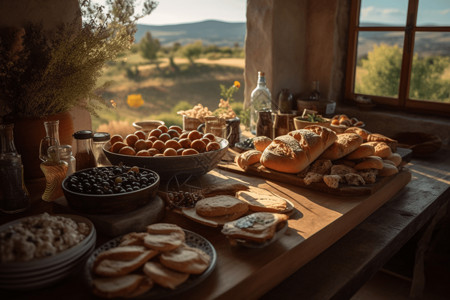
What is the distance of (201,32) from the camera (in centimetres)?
769

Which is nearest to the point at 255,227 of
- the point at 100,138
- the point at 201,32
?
the point at 100,138

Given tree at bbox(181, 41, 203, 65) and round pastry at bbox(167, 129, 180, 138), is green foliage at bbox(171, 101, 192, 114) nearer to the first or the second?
tree at bbox(181, 41, 203, 65)

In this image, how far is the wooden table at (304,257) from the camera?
94 cm

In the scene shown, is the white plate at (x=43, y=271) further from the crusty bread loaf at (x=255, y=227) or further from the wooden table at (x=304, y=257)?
the crusty bread loaf at (x=255, y=227)

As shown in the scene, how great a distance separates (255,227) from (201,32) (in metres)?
7.08

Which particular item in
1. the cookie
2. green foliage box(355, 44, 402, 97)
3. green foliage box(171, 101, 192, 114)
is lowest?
green foliage box(171, 101, 192, 114)

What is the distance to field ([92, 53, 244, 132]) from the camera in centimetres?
868

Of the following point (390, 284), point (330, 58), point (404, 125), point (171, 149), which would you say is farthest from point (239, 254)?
point (330, 58)

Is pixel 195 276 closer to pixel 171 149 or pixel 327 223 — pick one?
pixel 327 223

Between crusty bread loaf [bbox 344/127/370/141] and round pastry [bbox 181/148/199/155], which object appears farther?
crusty bread loaf [bbox 344/127/370/141]

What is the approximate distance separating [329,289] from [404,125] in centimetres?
188

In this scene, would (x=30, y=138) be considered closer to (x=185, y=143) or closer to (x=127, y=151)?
(x=127, y=151)

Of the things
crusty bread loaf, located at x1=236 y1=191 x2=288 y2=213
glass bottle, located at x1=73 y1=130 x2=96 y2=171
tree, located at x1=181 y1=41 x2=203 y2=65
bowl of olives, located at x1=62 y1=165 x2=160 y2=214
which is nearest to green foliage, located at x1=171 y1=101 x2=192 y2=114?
tree, located at x1=181 y1=41 x2=203 y2=65

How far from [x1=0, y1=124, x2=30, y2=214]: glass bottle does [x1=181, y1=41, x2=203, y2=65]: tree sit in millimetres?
7585
